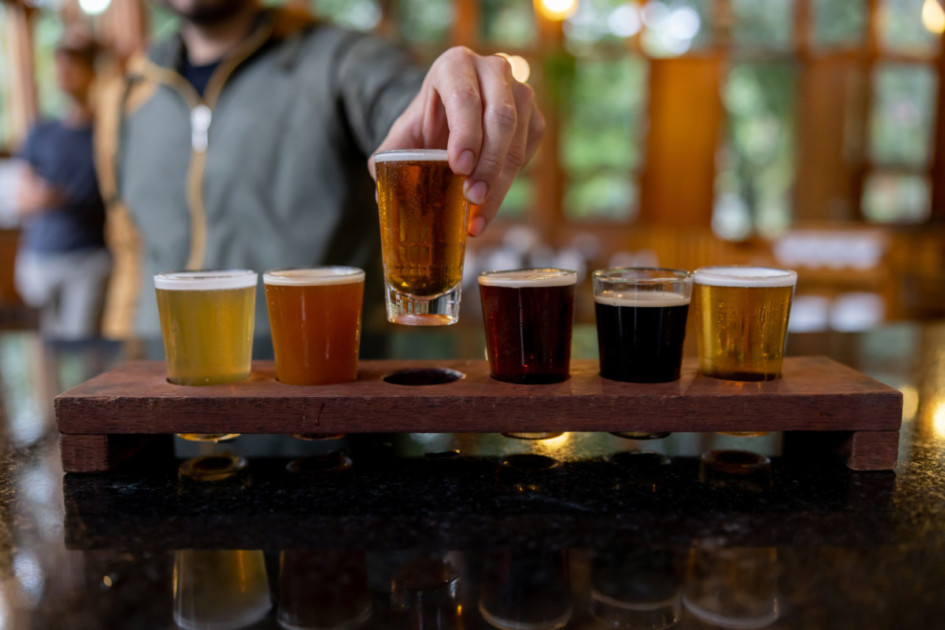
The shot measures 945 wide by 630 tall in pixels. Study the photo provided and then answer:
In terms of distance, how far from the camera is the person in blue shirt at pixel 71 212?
11.9 ft

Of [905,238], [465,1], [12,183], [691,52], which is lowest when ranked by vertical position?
[905,238]

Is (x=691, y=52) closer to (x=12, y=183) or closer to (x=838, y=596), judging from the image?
(x=12, y=183)

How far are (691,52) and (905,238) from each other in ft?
9.02

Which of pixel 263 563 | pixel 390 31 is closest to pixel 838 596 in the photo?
pixel 263 563

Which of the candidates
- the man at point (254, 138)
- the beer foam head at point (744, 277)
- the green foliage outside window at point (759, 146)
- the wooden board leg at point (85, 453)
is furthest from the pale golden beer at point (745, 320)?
the green foliage outside window at point (759, 146)

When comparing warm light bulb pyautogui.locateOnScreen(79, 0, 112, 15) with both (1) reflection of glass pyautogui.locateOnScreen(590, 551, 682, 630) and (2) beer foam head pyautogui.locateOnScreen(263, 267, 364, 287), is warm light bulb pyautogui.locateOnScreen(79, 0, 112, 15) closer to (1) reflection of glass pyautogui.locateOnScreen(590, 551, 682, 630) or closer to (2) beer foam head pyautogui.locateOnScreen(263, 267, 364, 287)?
(2) beer foam head pyautogui.locateOnScreen(263, 267, 364, 287)

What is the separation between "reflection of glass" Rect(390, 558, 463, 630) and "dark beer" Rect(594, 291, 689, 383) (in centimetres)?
38

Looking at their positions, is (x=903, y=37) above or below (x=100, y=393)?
above

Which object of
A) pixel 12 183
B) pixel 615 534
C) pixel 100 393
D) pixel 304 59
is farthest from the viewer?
pixel 12 183

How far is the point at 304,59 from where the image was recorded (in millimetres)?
1929

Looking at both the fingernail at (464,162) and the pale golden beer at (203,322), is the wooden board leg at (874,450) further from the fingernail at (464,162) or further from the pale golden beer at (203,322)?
the pale golden beer at (203,322)

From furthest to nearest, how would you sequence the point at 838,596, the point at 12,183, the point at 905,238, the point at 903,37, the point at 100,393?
1. the point at 903,37
2. the point at 12,183
3. the point at 905,238
4. the point at 100,393
5. the point at 838,596

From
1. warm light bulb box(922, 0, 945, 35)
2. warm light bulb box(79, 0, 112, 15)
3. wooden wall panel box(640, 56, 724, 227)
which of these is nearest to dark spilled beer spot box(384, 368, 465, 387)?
warm light bulb box(922, 0, 945, 35)

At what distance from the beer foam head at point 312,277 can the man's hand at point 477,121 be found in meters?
0.14
